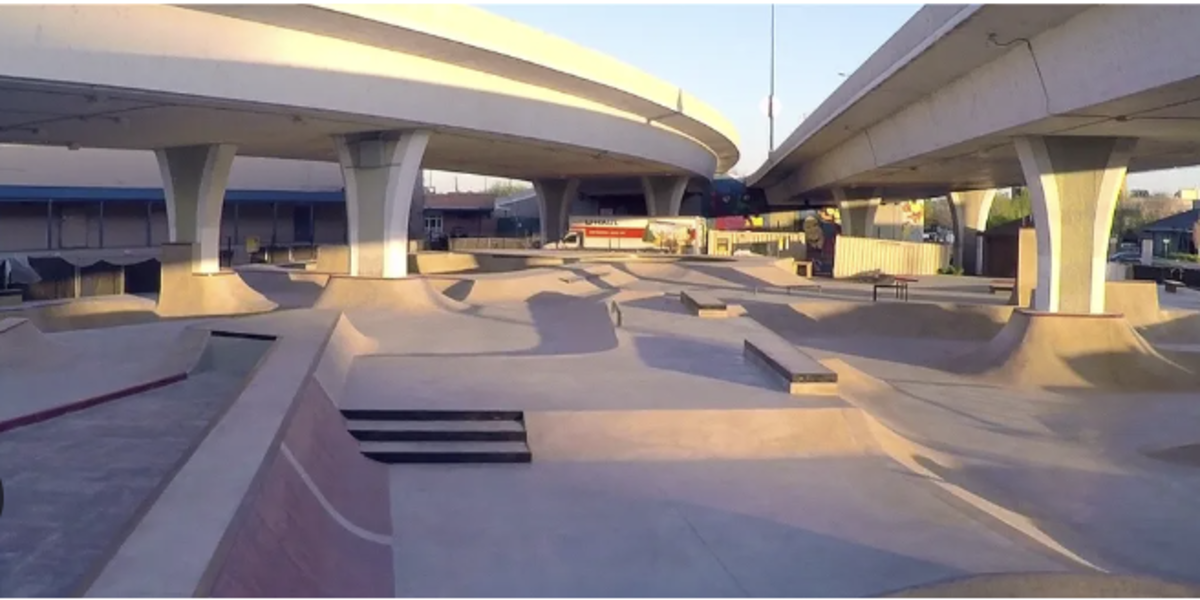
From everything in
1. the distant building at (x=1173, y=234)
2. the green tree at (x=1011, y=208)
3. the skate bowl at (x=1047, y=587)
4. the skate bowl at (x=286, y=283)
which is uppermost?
the green tree at (x=1011, y=208)

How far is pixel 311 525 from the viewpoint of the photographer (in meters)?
8.47

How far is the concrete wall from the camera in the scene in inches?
1895

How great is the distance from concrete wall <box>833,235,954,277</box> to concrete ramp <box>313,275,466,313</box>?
1004 inches

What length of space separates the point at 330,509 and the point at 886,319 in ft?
76.0

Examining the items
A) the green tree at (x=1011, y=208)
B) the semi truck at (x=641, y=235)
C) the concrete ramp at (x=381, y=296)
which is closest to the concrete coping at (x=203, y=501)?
the concrete ramp at (x=381, y=296)

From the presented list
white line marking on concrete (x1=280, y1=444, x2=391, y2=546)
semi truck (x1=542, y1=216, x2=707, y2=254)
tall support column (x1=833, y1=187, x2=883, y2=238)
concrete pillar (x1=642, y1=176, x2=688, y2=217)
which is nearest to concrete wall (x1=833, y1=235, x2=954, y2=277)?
tall support column (x1=833, y1=187, x2=883, y2=238)

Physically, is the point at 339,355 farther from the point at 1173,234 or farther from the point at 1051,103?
Answer: the point at 1173,234

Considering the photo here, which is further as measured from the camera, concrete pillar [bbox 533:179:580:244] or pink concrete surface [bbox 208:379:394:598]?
concrete pillar [bbox 533:179:580:244]

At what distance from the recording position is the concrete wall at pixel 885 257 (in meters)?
48.1

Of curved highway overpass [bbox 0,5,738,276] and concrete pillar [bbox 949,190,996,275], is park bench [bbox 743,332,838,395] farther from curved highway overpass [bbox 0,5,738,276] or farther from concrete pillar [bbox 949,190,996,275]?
concrete pillar [bbox 949,190,996,275]

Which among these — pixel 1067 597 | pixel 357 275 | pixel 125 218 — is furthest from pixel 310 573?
pixel 125 218

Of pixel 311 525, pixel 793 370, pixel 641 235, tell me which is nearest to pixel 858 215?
pixel 641 235

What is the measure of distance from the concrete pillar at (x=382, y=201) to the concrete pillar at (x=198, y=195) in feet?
23.8

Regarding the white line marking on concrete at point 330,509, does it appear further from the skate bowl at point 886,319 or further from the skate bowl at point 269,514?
the skate bowl at point 886,319
